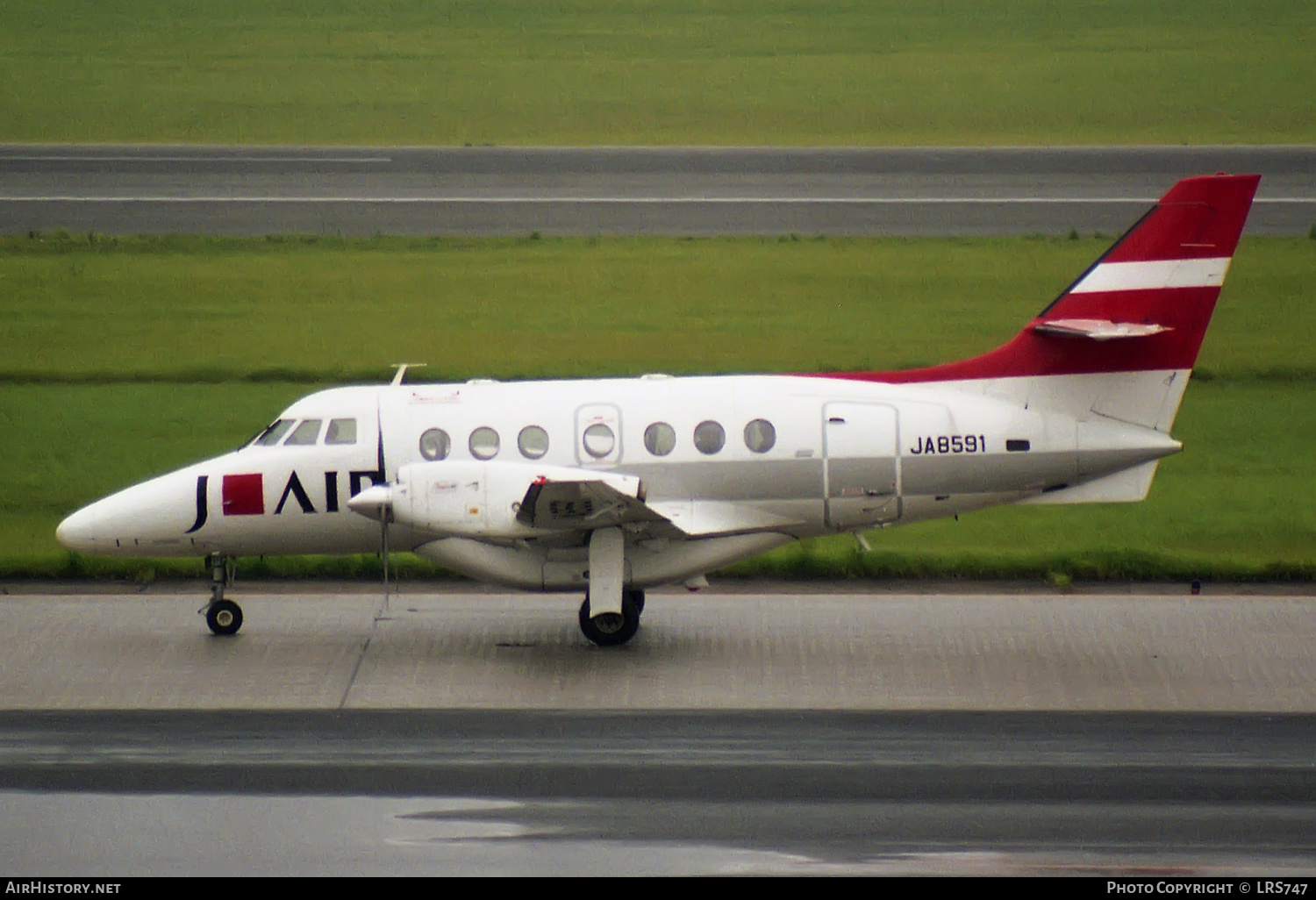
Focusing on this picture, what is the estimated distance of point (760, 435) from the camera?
15570 mm

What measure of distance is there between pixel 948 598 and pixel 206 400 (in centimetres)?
1205

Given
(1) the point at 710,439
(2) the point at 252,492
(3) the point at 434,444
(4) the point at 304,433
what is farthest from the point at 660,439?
(2) the point at 252,492

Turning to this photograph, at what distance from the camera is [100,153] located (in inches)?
1661

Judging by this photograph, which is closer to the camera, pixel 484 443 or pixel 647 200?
pixel 484 443

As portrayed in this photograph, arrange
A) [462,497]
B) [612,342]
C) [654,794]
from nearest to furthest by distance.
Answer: [654,794] → [462,497] → [612,342]

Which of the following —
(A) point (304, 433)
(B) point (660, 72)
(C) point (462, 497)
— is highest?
(B) point (660, 72)

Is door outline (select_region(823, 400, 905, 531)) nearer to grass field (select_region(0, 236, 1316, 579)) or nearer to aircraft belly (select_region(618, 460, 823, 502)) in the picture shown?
aircraft belly (select_region(618, 460, 823, 502))

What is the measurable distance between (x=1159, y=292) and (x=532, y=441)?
5.92 metres

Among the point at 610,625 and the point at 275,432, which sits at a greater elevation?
the point at 275,432

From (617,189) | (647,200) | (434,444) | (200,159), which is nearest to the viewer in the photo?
(434,444)

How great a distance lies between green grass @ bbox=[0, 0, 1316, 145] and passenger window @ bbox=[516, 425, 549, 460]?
29407 mm

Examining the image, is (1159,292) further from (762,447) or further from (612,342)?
(612,342)

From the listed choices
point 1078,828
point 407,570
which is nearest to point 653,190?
point 407,570

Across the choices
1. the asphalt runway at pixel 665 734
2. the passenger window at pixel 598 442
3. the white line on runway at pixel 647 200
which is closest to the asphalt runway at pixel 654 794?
the asphalt runway at pixel 665 734
